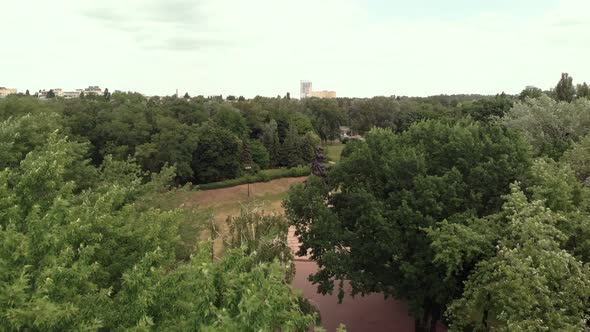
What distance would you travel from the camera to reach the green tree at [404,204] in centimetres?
1270

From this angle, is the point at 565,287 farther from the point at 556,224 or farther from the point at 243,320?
the point at 243,320

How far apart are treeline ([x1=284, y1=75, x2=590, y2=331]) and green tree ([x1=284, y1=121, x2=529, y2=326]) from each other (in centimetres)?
4

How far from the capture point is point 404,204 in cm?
1251

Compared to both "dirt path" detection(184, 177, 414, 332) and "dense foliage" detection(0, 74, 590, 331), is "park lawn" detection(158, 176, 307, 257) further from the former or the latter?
"dense foliage" detection(0, 74, 590, 331)

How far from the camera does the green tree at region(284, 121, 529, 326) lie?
500 inches

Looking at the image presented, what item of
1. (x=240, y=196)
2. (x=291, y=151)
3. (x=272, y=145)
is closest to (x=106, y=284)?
(x=240, y=196)

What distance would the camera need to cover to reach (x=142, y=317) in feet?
20.3

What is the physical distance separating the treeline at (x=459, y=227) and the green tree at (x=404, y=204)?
0.13 ft

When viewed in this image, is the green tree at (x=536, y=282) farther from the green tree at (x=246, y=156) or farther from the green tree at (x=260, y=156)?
the green tree at (x=260, y=156)

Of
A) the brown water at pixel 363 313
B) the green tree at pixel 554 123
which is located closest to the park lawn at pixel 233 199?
the brown water at pixel 363 313

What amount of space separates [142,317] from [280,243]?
8.89 metres

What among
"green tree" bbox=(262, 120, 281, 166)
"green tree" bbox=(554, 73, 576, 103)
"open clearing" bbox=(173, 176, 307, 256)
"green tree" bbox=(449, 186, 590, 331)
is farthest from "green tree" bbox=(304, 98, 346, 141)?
"green tree" bbox=(449, 186, 590, 331)

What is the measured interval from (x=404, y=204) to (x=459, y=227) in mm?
1907

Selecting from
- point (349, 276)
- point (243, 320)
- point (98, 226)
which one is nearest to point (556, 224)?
point (349, 276)
